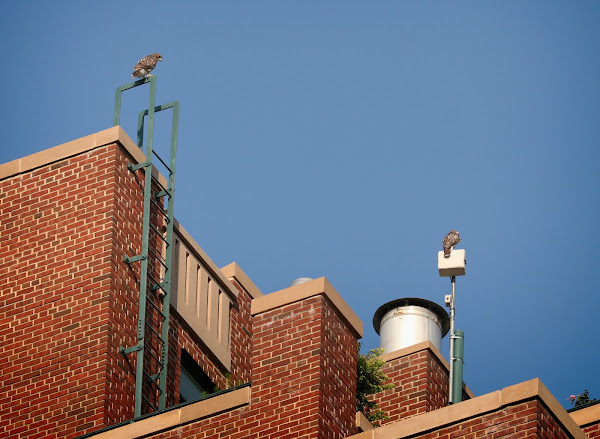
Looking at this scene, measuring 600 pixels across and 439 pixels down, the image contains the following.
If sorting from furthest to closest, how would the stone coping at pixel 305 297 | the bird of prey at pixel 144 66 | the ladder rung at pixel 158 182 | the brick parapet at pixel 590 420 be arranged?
1. the bird of prey at pixel 144 66
2. the ladder rung at pixel 158 182
3. the stone coping at pixel 305 297
4. the brick parapet at pixel 590 420

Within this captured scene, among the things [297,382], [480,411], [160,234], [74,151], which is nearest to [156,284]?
[160,234]

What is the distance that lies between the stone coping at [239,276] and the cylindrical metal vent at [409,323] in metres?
2.63

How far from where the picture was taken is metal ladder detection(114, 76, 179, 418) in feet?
88.4

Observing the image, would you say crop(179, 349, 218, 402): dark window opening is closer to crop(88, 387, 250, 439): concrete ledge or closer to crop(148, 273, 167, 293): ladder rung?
crop(148, 273, 167, 293): ladder rung

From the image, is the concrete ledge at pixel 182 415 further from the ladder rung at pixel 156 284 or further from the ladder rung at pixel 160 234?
the ladder rung at pixel 160 234

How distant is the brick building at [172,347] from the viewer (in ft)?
74.7

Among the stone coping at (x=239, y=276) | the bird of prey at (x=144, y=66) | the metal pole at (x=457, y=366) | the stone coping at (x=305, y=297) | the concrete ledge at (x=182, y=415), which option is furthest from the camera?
the stone coping at (x=239, y=276)

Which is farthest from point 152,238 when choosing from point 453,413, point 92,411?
point 453,413

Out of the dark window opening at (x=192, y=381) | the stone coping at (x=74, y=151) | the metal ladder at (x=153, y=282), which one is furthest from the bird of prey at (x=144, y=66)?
the dark window opening at (x=192, y=381)

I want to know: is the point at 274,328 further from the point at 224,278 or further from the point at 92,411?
the point at 224,278

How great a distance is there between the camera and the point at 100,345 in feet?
85.8

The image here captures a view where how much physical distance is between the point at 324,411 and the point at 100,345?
15.9 ft

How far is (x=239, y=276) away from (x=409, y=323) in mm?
3509

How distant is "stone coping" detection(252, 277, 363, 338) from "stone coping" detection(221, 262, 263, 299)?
7.74 meters
